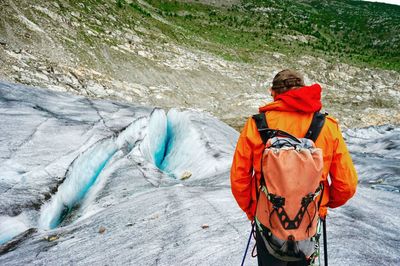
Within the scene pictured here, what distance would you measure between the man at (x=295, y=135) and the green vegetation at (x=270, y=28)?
28621 millimetres

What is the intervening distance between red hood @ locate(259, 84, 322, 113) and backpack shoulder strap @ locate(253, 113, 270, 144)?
172 millimetres

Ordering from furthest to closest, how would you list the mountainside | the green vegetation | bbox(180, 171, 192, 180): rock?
the green vegetation, the mountainside, bbox(180, 171, 192, 180): rock

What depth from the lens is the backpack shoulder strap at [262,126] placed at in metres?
3.13

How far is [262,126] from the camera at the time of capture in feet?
10.4

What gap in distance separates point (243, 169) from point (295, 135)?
1.88 feet

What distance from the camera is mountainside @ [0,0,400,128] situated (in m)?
23.6

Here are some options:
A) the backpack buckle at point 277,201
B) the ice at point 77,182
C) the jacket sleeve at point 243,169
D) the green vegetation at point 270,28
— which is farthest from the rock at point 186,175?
the green vegetation at point 270,28

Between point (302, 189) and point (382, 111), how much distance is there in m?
29.9

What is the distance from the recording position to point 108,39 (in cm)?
2883

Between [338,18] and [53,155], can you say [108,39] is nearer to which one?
[53,155]

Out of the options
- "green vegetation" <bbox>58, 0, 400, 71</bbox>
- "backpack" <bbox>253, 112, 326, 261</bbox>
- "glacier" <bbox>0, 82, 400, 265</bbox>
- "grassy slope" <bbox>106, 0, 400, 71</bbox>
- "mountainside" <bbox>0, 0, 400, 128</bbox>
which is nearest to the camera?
"backpack" <bbox>253, 112, 326, 261</bbox>

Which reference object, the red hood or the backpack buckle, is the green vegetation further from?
the backpack buckle

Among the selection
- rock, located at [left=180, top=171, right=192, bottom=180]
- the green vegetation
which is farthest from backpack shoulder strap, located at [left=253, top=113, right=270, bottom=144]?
the green vegetation

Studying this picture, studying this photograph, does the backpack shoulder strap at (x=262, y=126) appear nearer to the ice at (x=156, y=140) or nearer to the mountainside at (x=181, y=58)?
the ice at (x=156, y=140)
